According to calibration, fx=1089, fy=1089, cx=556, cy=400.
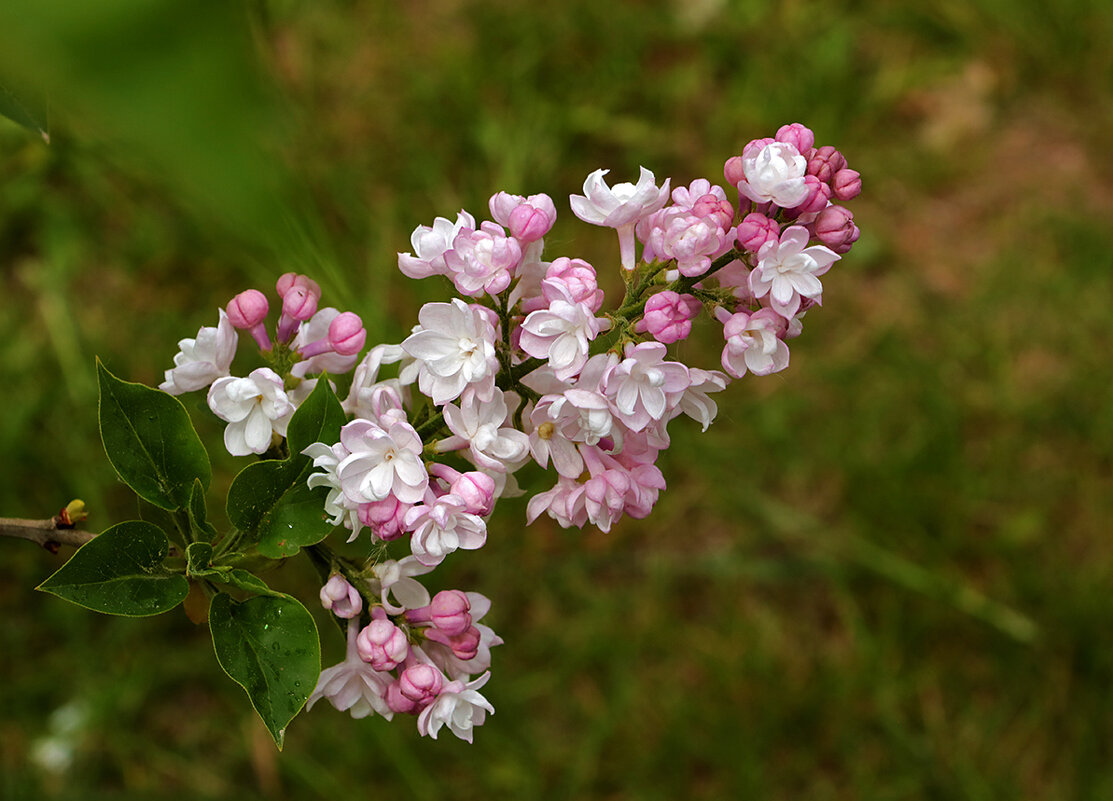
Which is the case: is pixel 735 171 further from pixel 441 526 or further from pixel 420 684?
pixel 420 684

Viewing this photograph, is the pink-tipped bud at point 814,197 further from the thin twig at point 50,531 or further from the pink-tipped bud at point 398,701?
the thin twig at point 50,531

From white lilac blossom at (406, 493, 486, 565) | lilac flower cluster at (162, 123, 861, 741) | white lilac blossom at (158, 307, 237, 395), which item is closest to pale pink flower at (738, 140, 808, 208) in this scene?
lilac flower cluster at (162, 123, 861, 741)

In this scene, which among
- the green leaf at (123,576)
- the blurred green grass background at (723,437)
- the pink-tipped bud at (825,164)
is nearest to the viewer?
the green leaf at (123,576)

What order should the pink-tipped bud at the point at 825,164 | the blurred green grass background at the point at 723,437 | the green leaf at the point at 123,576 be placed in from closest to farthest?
the green leaf at the point at 123,576
the pink-tipped bud at the point at 825,164
the blurred green grass background at the point at 723,437

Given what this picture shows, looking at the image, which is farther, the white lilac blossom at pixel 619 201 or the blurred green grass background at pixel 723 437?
the blurred green grass background at pixel 723 437

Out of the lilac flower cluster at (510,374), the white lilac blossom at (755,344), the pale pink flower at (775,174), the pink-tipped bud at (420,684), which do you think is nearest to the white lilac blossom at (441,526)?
the lilac flower cluster at (510,374)

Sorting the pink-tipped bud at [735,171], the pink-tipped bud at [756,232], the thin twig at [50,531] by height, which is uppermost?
the pink-tipped bud at [735,171]

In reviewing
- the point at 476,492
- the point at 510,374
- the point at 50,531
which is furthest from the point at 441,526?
the point at 50,531

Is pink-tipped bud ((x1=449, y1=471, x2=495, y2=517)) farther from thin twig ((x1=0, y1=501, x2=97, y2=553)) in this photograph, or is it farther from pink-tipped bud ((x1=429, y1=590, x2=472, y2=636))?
thin twig ((x1=0, y1=501, x2=97, y2=553))
